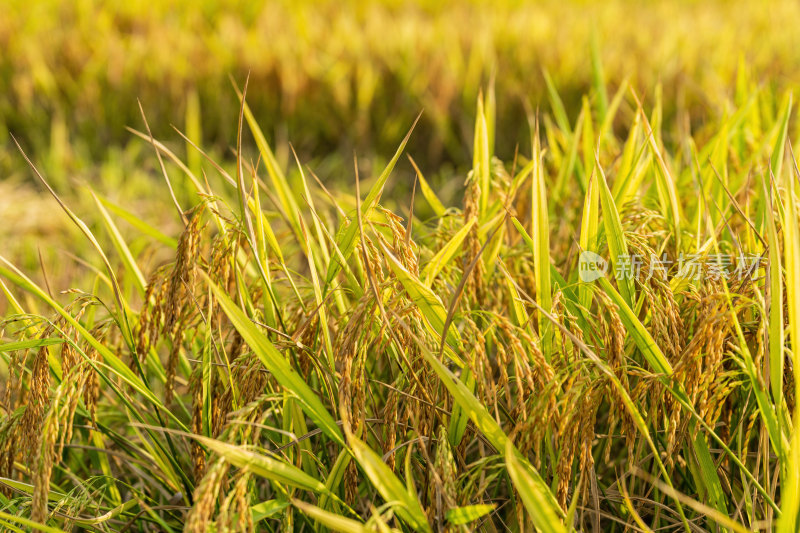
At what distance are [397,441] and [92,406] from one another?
1.29 ft

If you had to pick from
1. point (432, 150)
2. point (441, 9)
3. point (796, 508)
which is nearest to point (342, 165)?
point (432, 150)

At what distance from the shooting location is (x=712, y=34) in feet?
11.6

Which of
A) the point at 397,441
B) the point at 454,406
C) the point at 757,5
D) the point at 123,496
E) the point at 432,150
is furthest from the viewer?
the point at 757,5

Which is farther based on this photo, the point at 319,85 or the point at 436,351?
the point at 319,85

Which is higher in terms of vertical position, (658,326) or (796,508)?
(658,326)

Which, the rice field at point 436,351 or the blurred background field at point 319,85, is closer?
the rice field at point 436,351

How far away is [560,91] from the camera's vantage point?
3.15 meters

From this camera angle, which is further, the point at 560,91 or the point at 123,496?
the point at 560,91

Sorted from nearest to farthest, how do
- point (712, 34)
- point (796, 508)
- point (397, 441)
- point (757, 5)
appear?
point (796, 508), point (397, 441), point (712, 34), point (757, 5)

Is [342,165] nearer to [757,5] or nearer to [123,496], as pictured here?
[123,496]

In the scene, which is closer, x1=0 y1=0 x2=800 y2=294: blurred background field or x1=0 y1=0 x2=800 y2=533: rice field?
x1=0 y1=0 x2=800 y2=533: rice field

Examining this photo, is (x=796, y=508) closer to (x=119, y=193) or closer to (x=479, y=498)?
(x=479, y=498)

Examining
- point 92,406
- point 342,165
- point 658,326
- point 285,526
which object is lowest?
point 342,165

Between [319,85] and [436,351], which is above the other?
[436,351]
